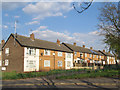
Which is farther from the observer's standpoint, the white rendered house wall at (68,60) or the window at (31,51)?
the white rendered house wall at (68,60)

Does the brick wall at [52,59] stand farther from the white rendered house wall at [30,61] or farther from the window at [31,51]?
the window at [31,51]

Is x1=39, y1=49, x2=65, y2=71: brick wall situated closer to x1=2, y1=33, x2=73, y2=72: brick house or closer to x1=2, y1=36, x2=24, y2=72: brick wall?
x1=2, y1=33, x2=73, y2=72: brick house

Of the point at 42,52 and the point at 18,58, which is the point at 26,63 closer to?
the point at 18,58

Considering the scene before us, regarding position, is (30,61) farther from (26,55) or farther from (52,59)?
(52,59)

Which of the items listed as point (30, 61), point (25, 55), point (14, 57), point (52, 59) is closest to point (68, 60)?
point (52, 59)

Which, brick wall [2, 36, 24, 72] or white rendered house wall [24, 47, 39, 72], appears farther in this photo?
white rendered house wall [24, 47, 39, 72]

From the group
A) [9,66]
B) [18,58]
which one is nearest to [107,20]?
[18,58]

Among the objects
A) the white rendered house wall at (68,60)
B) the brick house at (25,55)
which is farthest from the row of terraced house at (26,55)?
the white rendered house wall at (68,60)

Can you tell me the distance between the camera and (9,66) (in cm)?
2781

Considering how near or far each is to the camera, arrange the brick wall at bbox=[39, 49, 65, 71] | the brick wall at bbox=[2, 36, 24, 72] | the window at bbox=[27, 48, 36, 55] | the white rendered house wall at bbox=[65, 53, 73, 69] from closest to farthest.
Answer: the brick wall at bbox=[2, 36, 24, 72] → the window at bbox=[27, 48, 36, 55] → the brick wall at bbox=[39, 49, 65, 71] → the white rendered house wall at bbox=[65, 53, 73, 69]

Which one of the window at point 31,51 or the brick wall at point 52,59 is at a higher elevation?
the window at point 31,51

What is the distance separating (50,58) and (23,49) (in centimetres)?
801

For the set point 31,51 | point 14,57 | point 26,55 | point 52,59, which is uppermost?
point 31,51

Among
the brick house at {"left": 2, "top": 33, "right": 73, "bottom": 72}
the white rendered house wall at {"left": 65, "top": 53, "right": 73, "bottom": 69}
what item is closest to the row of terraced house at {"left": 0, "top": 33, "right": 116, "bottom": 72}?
the brick house at {"left": 2, "top": 33, "right": 73, "bottom": 72}
